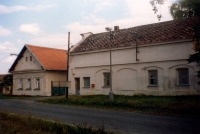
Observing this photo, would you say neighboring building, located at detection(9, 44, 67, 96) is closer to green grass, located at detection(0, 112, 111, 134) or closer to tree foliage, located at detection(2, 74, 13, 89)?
tree foliage, located at detection(2, 74, 13, 89)

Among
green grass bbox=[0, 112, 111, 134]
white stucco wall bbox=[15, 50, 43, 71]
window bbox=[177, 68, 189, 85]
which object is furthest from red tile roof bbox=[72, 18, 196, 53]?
green grass bbox=[0, 112, 111, 134]

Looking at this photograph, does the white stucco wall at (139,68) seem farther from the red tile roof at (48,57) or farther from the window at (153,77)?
the red tile roof at (48,57)

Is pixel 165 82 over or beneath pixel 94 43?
beneath

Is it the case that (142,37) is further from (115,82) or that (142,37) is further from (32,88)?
(32,88)

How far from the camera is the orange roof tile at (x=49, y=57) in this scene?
103ft

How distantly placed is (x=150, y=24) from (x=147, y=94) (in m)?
8.80

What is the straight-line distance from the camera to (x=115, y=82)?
82.2ft

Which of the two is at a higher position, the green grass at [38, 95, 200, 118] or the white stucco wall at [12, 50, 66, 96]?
the white stucco wall at [12, 50, 66, 96]

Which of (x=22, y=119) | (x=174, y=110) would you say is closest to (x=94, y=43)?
(x=174, y=110)

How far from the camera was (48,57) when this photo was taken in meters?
33.5

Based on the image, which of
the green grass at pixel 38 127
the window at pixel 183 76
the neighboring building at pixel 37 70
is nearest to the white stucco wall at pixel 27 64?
the neighboring building at pixel 37 70

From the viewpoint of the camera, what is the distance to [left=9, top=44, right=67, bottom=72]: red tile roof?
1236 inches

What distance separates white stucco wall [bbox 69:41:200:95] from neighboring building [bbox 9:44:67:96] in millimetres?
4244

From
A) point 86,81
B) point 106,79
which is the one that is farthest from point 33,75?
point 106,79
